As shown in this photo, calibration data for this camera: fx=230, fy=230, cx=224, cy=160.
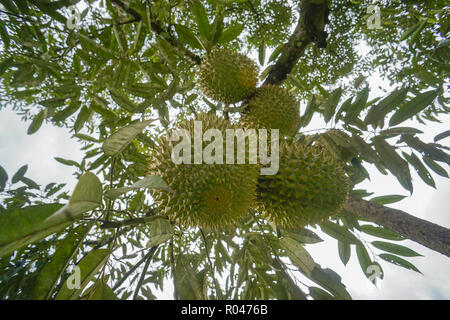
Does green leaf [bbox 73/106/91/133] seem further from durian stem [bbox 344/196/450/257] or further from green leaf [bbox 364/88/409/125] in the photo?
durian stem [bbox 344/196/450/257]

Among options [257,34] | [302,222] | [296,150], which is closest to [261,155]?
[296,150]

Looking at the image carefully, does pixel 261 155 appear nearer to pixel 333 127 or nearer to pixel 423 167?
pixel 333 127

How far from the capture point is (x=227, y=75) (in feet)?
4.52

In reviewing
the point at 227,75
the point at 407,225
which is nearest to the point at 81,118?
the point at 227,75

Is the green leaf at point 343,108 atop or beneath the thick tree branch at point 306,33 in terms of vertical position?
beneath

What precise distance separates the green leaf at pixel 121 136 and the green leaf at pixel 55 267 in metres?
0.27

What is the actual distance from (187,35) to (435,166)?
1359 millimetres

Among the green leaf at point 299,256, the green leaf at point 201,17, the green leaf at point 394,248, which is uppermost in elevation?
the green leaf at point 201,17

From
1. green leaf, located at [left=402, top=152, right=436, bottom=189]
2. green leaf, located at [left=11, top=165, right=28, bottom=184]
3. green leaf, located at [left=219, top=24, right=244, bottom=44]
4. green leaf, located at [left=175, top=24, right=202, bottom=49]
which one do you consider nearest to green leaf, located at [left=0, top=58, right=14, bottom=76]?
green leaf, located at [left=11, top=165, right=28, bottom=184]

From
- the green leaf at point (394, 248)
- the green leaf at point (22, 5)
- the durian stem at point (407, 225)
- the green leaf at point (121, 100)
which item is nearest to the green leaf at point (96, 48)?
the green leaf at point (121, 100)

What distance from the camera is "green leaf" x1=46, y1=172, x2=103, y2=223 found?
458 mm

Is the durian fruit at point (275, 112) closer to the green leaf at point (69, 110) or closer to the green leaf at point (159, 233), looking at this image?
the green leaf at point (159, 233)

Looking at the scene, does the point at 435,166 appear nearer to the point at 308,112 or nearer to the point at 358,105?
the point at 358,105

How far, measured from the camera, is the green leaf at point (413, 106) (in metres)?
0.91
